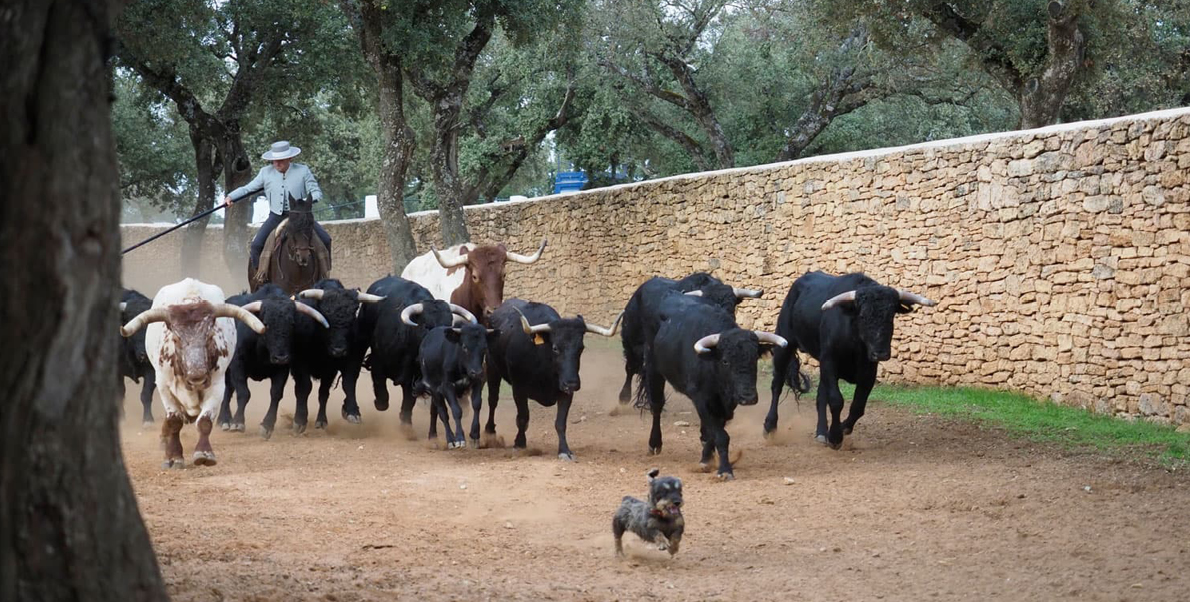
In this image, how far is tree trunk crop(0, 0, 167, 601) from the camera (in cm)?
370

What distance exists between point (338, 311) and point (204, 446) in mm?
2892

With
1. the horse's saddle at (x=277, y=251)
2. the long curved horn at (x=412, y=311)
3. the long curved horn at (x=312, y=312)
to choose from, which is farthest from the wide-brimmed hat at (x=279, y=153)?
the long curved horn at (x=412, y=311)

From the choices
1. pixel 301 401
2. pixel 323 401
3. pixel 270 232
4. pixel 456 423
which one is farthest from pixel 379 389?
pixel 270 232

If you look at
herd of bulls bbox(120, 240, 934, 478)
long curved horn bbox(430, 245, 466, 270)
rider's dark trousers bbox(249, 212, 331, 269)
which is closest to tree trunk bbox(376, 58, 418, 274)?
rider's dark trousers bbox(249, 212, 331, 269)

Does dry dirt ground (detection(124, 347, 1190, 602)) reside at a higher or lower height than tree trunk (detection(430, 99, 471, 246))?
lower

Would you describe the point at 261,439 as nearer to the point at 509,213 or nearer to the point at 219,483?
the point at 219,483

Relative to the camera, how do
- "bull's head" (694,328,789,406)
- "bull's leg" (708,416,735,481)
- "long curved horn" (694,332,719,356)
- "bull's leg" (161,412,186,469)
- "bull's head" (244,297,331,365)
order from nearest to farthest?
"bull's head" (694,328,789,406), "bull's leg" (708,416,735,481), "long curved horn" (694,332,719,356), "bull's leg" (161,412,186,469), "bull's head" (244,297,331,365)

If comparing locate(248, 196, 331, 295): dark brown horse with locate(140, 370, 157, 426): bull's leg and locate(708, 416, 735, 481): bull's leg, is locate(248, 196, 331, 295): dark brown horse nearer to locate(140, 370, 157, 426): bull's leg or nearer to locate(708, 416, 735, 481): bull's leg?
locate(140, 370, 157, 426): bull's leg

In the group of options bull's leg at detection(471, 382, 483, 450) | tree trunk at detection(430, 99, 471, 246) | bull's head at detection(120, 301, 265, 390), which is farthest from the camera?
tree trunk at detection(430, 99, 471, 246)

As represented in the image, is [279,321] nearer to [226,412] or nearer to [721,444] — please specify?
[226,412]

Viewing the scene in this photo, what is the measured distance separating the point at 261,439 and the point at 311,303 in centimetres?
164

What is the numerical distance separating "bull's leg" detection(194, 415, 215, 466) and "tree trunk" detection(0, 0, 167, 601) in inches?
273

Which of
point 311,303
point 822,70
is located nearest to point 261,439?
point 311,303

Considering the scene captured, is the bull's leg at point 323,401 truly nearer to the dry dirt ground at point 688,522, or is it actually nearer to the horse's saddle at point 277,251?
the dry dirt ground at point 688,522
